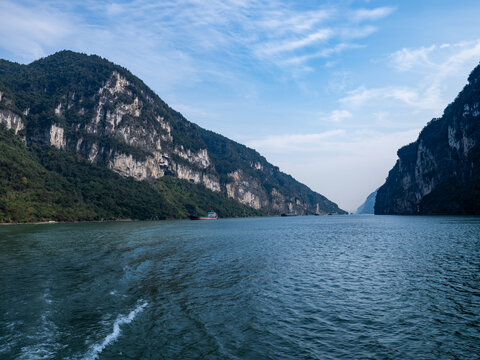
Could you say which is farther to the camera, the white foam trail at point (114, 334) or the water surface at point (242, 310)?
the water surface at point (242, 310)

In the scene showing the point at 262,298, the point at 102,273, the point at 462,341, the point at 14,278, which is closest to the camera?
the point at 462,341

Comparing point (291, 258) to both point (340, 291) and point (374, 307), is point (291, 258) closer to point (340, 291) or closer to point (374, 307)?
point (340, 291)

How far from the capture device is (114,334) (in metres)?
15.6

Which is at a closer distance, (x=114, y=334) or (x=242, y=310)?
(x=114, y=334)

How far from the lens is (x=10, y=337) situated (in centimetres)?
1512

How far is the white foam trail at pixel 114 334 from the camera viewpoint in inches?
532

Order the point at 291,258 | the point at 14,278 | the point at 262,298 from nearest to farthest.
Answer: the point at 262,298, the point at 14,278, the point at 291,258

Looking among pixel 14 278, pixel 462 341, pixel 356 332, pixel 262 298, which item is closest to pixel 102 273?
pixel 14 278

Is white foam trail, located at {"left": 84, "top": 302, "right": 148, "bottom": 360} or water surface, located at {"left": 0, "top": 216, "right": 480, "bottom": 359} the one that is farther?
water surface, located at {"left": 0, "top": 216, "right": 480, "bottom": 359}

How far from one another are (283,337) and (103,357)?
8741mm

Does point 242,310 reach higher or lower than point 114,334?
higher

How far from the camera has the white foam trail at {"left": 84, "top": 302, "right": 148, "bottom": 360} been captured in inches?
532

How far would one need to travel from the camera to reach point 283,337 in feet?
50.3

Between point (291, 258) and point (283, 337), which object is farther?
point (291, 258)
